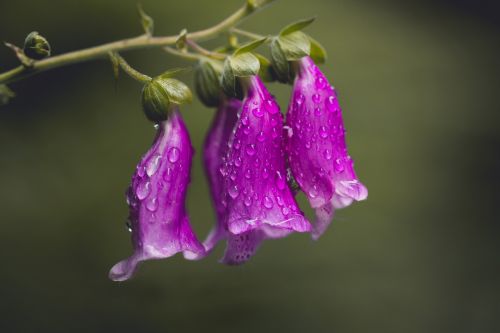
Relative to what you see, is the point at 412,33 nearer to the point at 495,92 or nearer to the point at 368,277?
the point at 495,92

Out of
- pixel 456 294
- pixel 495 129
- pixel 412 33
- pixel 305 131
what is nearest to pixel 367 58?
pixel 412 33

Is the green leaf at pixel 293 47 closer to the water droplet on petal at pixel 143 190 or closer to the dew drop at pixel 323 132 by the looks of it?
the dew drop at pixel 323 132

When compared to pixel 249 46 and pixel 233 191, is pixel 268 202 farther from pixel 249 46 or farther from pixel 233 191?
pixel 249 46

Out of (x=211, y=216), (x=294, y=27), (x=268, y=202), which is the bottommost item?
(x=211, y=216)

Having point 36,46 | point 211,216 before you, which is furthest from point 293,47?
point 211,216

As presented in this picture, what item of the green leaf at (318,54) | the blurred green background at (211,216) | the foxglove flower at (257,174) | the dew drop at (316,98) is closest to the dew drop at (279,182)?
the foxglove flower at (257,174)

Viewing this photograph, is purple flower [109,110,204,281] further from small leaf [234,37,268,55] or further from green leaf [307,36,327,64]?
green leaf [307,36,327,64]
